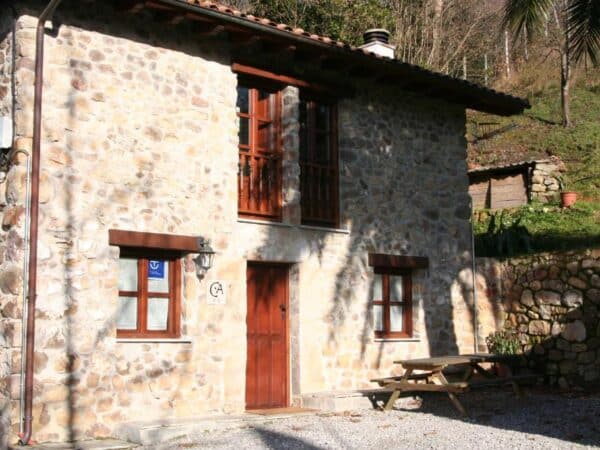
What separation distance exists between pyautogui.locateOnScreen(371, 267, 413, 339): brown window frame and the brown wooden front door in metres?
1.65

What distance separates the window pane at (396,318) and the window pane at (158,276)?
4030mm

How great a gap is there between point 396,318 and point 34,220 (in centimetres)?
599

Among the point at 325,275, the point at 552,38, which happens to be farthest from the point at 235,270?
the point at 552,38

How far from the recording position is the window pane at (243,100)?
11.0 metres

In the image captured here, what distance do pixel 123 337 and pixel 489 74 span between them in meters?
26.0

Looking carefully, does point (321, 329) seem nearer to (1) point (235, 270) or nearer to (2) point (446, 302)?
(1) point (235, 270)

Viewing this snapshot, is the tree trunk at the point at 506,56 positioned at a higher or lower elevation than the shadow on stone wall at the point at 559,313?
higher

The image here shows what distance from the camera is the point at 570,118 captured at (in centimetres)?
2809

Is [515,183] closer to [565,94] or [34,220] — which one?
[565,94]

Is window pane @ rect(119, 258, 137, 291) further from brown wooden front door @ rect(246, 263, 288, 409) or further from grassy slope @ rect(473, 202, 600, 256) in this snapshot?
grassy slope @ rect(473, 202, 600, 256)

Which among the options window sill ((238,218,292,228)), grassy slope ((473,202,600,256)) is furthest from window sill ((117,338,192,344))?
grassy slope ((473,202,600,256))

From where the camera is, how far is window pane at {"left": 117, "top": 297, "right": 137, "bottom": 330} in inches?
364

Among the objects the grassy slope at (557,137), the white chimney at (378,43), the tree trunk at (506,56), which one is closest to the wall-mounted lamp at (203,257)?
the white chimney at (378,43)

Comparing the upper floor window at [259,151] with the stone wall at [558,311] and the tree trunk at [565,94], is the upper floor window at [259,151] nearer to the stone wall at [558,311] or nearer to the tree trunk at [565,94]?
the stone wall at [558,311]
